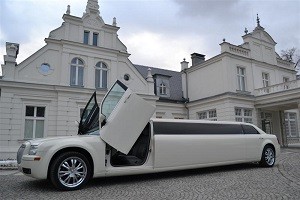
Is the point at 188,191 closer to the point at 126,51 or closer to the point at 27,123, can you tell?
the point at 27,123

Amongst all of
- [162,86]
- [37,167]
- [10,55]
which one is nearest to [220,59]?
[162,86]

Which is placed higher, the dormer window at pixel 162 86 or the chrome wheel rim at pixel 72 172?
the dormer window at pixel 162 86

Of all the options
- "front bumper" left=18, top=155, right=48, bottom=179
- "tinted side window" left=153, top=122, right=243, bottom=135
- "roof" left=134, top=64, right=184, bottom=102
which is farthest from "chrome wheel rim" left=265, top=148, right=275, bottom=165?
"roof" left=134, top=64, right=184, bottom=102

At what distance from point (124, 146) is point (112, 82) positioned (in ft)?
39.6

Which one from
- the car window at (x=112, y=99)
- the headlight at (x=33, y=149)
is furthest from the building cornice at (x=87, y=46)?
the headlight at (x=33, y=149)

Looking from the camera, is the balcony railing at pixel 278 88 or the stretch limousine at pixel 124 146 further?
the balcony railing at pixel 278 88

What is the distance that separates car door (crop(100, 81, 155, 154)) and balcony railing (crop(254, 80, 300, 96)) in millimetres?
15882

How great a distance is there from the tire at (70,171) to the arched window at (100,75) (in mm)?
12107

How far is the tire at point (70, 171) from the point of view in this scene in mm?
5449

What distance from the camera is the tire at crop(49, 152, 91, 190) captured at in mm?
5449

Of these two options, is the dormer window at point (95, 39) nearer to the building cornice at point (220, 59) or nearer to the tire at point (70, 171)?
the building cornice at point (220, 59)

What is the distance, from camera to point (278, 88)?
66.0ft

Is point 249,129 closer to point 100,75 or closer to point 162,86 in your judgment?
point 100,75

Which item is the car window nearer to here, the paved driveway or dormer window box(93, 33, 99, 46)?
the paved driveway
